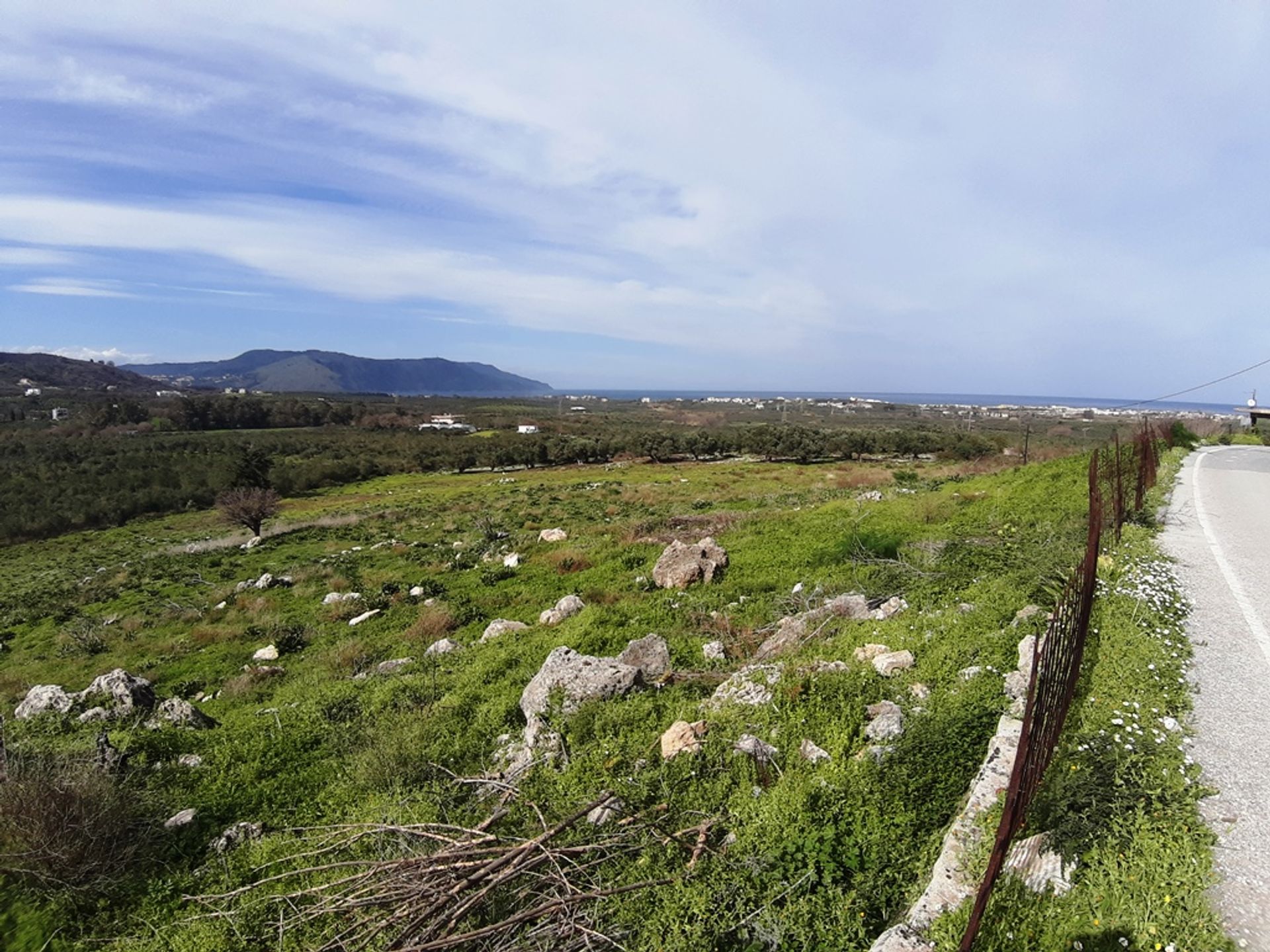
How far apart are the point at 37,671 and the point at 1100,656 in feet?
67.3

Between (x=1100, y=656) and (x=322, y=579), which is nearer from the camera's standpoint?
(x=1100, y=656)

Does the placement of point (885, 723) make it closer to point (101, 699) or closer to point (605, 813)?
point (605, 813)

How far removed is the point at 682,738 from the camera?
6.19m

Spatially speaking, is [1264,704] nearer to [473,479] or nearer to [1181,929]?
[1181,929]

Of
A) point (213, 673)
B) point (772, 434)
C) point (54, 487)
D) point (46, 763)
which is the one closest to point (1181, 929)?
point (46, 763)

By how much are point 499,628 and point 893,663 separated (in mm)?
7235

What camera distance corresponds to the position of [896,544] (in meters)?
14.0

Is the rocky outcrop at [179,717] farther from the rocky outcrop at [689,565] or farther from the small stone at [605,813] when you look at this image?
the rocky outcrop at [689,565]

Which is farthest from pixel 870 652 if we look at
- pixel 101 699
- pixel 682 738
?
pixel 101 699

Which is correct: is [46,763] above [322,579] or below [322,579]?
above

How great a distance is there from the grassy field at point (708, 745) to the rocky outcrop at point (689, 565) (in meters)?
0.44

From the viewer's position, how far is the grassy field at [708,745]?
411 cm

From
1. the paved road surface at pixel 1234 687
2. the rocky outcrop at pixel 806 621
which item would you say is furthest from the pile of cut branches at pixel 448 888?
the rocky outcrop at pixel 806 621

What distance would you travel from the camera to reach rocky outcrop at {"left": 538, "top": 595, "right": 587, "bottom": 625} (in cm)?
1177
